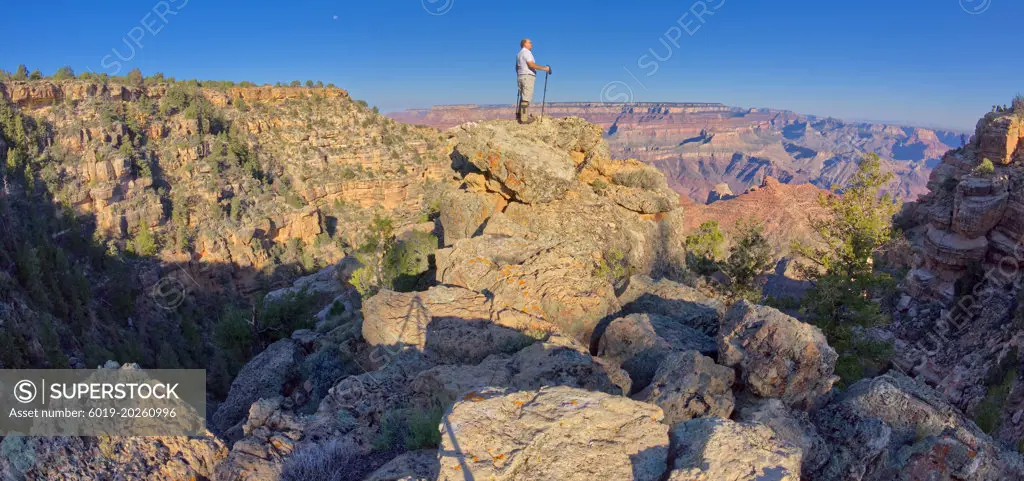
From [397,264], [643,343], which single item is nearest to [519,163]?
[397,264]

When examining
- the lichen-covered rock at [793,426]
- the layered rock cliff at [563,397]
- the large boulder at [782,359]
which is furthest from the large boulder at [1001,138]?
the lichen-covered rock at [793,426]

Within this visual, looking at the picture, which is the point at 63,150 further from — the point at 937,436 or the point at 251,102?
the point at 937,436

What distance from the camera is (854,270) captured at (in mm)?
14148

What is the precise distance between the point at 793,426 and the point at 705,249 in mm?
13986

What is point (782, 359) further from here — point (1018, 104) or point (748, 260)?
point (1018, 104)

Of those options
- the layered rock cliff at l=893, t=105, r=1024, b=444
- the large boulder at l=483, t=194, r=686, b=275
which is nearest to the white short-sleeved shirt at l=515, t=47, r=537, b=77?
the large boulder at l=483, t=194, r=686, b=275

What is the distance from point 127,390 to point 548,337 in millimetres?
5637

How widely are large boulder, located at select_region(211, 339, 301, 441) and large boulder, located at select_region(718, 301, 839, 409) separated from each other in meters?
8.07

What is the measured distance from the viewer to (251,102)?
62656 millimetres

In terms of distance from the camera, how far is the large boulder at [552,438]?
4.19 m

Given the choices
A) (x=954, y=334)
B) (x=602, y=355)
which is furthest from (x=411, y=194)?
(x=602, y=355)

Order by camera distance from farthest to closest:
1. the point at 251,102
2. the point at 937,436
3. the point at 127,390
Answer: the point at 251,102 → the point at 127,390 → the point at 937,436

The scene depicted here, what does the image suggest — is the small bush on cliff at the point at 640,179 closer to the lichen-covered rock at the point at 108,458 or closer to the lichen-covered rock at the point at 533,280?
the lichen-covered rock at the point at 533,280

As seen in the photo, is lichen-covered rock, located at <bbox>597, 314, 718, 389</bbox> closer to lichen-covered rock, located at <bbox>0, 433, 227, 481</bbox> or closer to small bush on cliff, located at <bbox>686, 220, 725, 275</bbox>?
lichen-covered rock, located at <bbox>0, 433, 227, 481</bbox>
